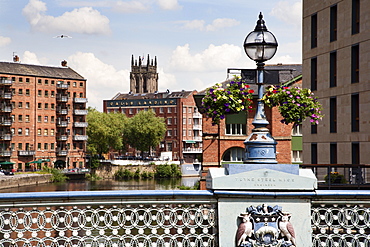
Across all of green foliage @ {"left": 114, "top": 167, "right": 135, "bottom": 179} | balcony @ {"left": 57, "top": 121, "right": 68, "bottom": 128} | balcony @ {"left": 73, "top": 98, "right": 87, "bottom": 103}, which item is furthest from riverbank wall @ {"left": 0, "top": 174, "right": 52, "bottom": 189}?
green foliage @ {"left": 114, "top": 167, "right": 135, "bottom": 179}

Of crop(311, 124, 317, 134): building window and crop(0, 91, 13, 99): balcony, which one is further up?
crop(0, 91, 13, 99): balcony

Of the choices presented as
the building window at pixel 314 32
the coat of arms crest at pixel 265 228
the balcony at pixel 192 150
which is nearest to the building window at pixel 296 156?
the building window at pixel 314 32

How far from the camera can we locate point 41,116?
10138 cm

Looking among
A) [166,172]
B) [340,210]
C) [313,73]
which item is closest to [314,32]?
[313,73]

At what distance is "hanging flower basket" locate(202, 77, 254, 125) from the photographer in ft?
44.7

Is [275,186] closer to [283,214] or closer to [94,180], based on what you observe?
[283,214]

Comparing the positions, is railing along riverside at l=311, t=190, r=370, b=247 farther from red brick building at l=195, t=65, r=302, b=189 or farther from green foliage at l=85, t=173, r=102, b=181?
green foliage at l=85, t=173, r=102, b=181

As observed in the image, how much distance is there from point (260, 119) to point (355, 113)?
25.3 meters

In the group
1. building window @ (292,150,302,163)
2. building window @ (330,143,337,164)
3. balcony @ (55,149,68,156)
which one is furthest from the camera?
balcony @ (55,149,68,156)

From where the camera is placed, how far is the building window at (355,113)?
34094mm

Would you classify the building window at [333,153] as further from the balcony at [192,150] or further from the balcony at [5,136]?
the balcony at [192,150]

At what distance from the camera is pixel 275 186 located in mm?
9633

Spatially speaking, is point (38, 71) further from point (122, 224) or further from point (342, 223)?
point (342, 223)

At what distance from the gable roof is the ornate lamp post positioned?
90311mm
